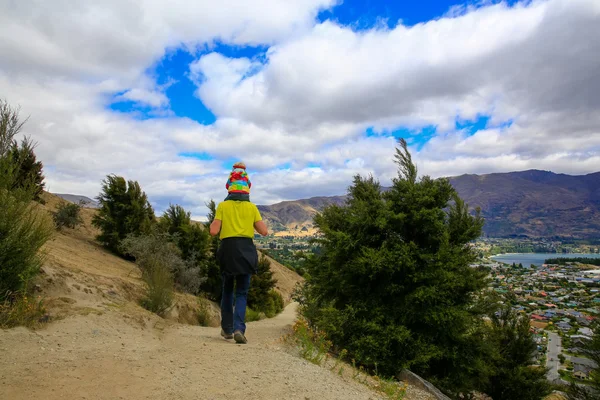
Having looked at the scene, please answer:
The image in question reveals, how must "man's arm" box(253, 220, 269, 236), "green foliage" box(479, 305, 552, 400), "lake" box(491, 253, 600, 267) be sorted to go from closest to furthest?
1. "man's arm" box(253, 220, 269, 236)
2. "green foliage" box(479, 305, 552, 400)
3. "lake" box(491, 253, 600, 267)

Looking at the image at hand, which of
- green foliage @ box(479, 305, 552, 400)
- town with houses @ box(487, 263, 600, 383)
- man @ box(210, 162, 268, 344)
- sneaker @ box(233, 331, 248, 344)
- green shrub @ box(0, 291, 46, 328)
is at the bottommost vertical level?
town with houses @ box(487, 263, 600, 383)

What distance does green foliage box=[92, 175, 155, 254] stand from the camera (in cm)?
2427

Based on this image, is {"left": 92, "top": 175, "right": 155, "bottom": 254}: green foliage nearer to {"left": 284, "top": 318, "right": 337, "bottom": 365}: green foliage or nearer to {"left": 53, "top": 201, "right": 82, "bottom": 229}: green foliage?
{"left": 53, "top": 201, "right": 82, "bottom": 229}: green foliage

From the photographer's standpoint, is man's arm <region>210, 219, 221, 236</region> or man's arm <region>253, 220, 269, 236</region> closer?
man's arm <region>210, 219, 221, 236</region>

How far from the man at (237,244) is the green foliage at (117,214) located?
20.3 m

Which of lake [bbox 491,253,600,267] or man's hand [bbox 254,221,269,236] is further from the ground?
man's hand [bbox 254,221,269,236]

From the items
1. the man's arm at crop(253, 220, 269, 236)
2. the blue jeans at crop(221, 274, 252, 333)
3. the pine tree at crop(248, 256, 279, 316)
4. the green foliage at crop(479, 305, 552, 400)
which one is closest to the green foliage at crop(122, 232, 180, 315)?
the blue jeans at crop(221, 274, 252, 333)

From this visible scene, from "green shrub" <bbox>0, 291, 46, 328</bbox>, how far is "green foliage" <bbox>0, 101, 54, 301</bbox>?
134 millimetres

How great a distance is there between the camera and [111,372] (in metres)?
3.71

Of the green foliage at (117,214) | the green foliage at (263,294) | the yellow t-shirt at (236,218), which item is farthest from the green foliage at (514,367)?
the green foliage at (117,214)

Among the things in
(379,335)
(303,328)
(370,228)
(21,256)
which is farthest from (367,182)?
(21,256)

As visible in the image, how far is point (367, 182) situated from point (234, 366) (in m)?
7.38

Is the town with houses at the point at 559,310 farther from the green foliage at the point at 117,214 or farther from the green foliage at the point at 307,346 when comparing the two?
the green foliage at the point at 117,214

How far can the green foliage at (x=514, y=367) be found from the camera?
14.1 meters
